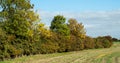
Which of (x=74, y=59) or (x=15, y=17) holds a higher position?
(x=15, y=17)

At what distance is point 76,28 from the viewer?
276 feet

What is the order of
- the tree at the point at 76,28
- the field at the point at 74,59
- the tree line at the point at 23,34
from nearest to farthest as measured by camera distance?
the field at the point at 74,59, the tree line at the point at 23,34, the tree at the point at 76,28

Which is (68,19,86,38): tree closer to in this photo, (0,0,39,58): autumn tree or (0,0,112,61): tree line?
(0,0,112,61): tree line

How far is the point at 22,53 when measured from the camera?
50.2 metres

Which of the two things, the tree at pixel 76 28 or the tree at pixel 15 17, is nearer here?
the tree at pixel 15 17

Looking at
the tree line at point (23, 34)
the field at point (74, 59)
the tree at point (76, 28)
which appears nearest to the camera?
the field at point (74, 59)

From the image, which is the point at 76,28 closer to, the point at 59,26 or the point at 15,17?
the point at 59,26

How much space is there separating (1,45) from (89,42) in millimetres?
42370

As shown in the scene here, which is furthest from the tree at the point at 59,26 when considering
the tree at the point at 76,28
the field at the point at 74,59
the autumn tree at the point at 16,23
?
the field at the point at 74,59

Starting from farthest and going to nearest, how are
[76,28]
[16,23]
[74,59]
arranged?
[76,28] < [16,23] < [74,59]

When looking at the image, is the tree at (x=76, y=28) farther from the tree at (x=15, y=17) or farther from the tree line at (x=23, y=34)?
the tree at (x=15, y=17)

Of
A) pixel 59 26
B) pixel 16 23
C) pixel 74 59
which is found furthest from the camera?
pixel 59 26

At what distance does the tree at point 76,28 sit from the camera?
8325 centimetres

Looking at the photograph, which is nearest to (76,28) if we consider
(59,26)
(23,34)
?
(59,26)
